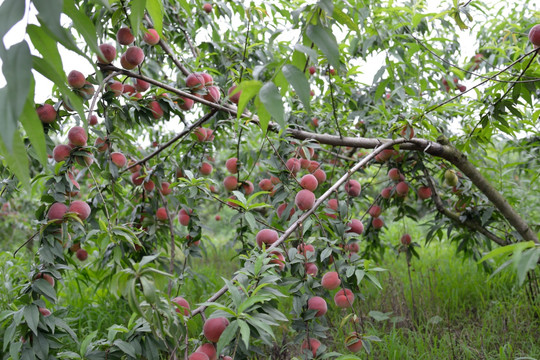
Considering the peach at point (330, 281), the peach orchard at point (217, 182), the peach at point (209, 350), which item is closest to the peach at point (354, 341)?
the peach orchard at point (217, 182)

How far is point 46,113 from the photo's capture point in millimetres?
1185

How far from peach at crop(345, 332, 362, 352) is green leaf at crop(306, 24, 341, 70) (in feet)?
2.36

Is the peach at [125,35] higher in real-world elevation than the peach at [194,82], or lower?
higher

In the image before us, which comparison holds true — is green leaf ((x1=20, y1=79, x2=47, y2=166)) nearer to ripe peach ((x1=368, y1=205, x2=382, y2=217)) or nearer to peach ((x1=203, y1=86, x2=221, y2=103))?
peach ((x1=203, y1=86, x2=221, y2=103))

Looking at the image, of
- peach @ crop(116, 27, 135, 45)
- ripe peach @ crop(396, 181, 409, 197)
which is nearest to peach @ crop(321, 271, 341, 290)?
ripe peach @ crop(396, 181, 409, 197)

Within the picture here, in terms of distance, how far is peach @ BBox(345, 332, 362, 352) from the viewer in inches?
41.4

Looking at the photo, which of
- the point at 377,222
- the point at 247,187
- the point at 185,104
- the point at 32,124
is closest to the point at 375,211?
the point at 377,222

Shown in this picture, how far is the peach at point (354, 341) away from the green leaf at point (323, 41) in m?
0.72

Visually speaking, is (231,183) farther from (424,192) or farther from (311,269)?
(424,192)

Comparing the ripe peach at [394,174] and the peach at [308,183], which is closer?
the peach at [308,183]

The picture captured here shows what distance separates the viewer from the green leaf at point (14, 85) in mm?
418

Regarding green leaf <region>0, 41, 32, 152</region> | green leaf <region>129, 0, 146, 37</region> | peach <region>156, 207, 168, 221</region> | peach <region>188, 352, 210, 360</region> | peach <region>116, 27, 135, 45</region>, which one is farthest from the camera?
peach <region>156, 207, 168, 221</region>

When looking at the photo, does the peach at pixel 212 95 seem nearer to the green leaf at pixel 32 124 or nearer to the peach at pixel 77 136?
the peach at pixel 77 136

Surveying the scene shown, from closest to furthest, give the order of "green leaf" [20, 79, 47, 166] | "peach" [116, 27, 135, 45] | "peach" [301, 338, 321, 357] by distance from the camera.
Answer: "green leaf" [20, 79, 47, 166], "peach" [301, 338, 321, 357], "peach" [116, 27, 135, 45]
